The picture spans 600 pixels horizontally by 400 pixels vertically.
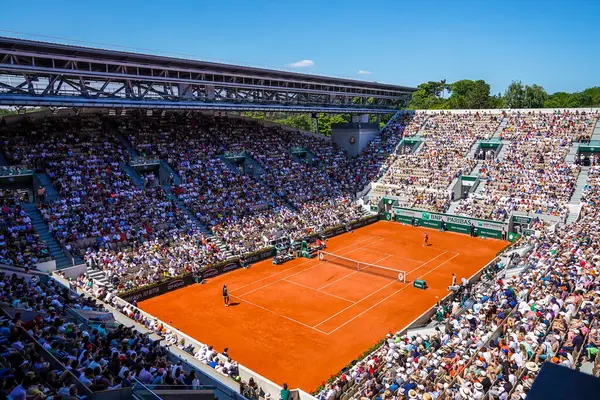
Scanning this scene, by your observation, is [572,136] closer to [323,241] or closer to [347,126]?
[347,126]

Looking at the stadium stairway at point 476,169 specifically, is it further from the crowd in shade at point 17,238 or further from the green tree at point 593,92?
the green tree at point 593,92

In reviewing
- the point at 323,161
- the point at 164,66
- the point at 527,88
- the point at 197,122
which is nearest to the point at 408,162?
the point at 323,161

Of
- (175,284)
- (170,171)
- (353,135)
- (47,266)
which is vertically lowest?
(175,284)

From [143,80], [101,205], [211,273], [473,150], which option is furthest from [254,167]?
[473,150]

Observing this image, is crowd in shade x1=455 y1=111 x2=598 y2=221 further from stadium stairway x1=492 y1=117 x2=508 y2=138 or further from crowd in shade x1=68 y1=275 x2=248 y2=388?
crowd in shade x1=68 y1=275 x2=248 y2=388

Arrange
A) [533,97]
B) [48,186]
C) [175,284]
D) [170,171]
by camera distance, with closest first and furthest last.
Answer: [175,284] → [48,186] → [170,171] → [533,97]

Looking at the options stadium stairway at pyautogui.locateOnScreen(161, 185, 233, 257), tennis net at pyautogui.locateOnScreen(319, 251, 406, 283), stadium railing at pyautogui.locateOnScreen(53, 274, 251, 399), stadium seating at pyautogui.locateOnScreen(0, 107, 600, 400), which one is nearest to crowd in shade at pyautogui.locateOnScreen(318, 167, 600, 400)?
stadium seating at pyautogui.locateOnScreen(0, 107, 600, 400)

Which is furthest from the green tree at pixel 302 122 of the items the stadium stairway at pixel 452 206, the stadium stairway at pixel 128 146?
the stadium stairway at pixel 128 146

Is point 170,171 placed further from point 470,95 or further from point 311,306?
point 470,95
